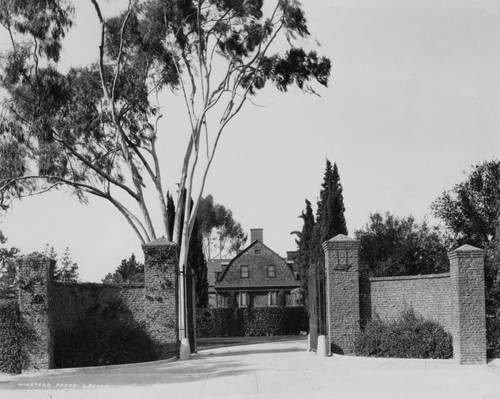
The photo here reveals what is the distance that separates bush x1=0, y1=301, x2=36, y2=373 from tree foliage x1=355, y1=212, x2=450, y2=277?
21.7 meters

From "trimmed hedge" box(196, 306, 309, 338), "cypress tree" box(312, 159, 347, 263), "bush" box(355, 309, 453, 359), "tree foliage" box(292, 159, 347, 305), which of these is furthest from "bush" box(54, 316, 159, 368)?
"trimmed hedge" box(196, 306, 309, 338)

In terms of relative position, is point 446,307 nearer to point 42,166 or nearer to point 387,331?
point 387,331

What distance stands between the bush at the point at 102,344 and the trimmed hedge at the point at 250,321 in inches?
720

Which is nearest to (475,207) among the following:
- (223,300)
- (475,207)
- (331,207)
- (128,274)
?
(475,207)

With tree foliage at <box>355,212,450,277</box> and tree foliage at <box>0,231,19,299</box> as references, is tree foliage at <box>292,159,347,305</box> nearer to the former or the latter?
tree foliage at <box>355,212,450,277</box>

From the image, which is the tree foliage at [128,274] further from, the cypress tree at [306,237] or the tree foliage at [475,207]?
the tree foliage at [475,207]

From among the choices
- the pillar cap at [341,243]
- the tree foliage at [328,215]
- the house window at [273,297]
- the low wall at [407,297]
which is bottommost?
the house window at [273,297]

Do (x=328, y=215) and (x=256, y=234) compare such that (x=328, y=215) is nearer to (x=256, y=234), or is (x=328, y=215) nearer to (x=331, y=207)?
(x=331, y=207)

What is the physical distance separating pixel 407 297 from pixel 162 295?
697 centimetres

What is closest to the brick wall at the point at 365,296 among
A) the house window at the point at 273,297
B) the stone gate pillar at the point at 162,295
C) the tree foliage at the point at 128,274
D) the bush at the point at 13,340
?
the stone gate pillar at the point at 162,295

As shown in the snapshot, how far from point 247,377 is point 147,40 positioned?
1502 centimetres

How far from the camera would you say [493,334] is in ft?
67.6

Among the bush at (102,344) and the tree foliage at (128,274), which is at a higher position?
the tree foliage at (128,274)

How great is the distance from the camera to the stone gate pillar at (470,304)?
1995 centimetres
